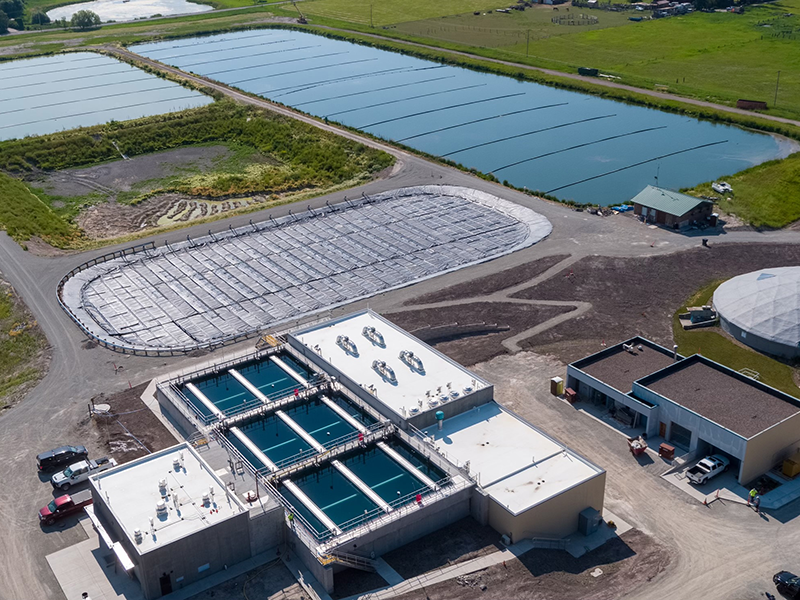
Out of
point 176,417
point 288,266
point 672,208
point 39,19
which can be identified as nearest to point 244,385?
point 176,417

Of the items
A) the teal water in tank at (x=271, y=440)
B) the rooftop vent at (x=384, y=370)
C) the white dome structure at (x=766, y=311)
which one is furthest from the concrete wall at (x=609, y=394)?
the teal water in tank at (x=271, y=440)

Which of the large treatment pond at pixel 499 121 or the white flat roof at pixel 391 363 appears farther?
the large treatment pond at pixel 499 121

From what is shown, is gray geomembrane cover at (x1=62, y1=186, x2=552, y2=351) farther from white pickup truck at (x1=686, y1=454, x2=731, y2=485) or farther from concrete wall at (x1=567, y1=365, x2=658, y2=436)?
white pickup truck at (x1=686, y1=454, x2=731, y2=485)

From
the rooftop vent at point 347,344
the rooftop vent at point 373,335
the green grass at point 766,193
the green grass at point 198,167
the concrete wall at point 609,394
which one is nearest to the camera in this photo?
the concrete wall at point 609,394

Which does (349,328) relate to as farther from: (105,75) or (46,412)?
(105,75)

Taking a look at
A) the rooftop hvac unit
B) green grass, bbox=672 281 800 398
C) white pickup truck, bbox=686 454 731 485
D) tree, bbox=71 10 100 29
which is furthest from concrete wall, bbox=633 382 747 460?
tree, bbox=71 10 100 29

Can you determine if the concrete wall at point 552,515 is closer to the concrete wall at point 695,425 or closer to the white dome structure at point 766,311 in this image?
the concrete wall at point 695,425
